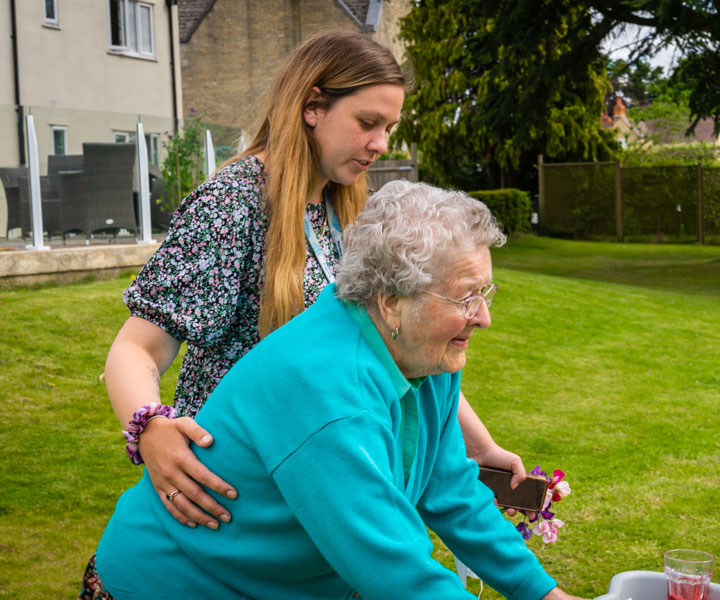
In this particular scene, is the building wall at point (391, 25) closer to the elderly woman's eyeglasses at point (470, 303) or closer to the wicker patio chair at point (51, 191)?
the wicker patio chair at point (51, 191)

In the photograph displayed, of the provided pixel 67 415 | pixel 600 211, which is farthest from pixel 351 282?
pixel 600 211

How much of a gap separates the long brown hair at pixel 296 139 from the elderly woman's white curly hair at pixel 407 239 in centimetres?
42

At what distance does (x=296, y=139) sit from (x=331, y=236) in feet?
0.99

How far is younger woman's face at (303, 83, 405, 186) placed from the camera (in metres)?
Answer: 2.35

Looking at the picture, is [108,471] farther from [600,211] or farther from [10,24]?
[600,211]

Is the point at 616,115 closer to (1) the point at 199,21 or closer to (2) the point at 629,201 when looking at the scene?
(1) the point at 199,21

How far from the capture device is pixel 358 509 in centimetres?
164

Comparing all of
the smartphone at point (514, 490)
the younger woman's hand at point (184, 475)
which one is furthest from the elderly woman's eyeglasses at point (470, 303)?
the smartphone at point (514, 490)

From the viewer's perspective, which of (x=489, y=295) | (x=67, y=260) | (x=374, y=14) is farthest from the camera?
(x=374, y=14)

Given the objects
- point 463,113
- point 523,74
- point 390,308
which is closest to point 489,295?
point 390,308

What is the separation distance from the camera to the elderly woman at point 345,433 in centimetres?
165

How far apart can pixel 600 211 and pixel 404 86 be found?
24430 mm

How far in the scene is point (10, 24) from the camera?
755 inches

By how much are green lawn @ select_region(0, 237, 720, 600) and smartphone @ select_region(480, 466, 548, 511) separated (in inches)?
78.2
